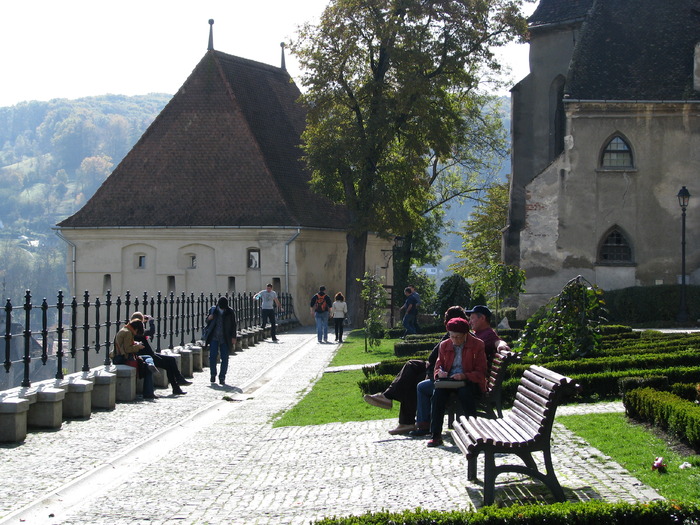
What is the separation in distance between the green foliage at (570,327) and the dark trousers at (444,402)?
20.9 ft

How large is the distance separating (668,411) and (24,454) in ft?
23.2

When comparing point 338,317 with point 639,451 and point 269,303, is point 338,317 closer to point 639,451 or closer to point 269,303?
point 269,303

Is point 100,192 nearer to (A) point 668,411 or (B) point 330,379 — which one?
(B) point 330,379

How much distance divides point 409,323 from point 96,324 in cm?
1531

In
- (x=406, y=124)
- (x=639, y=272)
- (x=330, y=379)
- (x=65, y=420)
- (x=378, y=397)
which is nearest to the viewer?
(x=378, y=397)

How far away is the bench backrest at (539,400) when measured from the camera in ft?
28.2

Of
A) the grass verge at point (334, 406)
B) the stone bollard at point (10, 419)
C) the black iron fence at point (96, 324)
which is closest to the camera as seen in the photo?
the stone bollard at point (10, 419)

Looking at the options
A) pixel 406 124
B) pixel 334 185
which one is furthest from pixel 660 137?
pixel 334 185

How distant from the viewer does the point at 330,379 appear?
20.8 meters

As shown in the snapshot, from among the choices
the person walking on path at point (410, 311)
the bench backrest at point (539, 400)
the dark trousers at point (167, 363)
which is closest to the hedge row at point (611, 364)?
the bench backrest at point (539, 400)

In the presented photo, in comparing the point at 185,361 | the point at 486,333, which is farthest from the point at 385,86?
the point at 486,333

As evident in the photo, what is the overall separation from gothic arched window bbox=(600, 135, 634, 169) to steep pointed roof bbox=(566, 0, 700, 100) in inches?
61.4

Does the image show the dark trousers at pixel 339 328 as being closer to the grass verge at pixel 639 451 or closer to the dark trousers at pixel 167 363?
the dark trousers at pixel 167 363

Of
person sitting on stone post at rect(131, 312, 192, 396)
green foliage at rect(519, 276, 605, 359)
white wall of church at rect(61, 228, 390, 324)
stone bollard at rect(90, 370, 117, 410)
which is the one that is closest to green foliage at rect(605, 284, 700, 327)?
green foliage at rect(519, 276, 605, 359)
